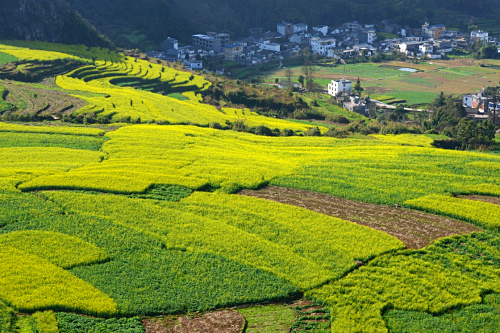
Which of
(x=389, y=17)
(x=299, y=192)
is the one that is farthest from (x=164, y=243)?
(x=389, y=17)

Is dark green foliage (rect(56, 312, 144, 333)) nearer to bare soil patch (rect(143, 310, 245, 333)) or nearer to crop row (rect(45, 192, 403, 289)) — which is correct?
bare soil patch (rect(143, 310, 245, 333))

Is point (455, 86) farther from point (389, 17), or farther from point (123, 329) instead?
point (123, 329)

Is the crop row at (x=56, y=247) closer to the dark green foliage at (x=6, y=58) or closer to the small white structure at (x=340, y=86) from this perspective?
the dark green foliage at (x=6, y=58)

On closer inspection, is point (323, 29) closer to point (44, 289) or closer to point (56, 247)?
point (56, 247)

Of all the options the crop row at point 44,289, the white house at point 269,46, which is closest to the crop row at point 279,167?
the crop row at point 44,289

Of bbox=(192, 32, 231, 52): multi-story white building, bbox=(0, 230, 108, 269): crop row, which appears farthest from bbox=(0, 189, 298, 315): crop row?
bbox=(192, 32, 231, 52): multi-story white building

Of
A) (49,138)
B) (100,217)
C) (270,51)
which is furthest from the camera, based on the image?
(270,51)
